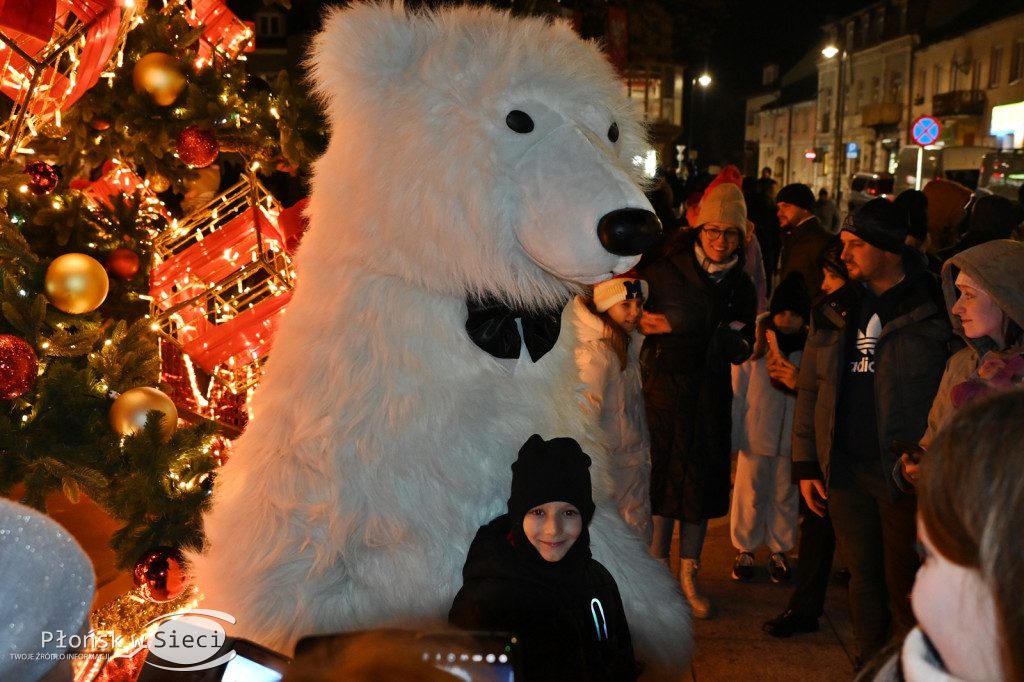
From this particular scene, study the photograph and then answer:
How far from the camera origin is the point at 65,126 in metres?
3.45

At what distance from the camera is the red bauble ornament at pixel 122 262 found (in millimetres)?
3656

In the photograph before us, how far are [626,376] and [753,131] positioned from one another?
2899 inches

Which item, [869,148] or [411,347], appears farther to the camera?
[869,148]

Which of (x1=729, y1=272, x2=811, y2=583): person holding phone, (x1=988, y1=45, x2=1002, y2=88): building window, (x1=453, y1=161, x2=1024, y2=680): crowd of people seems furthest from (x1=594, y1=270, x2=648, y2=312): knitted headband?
(x1=988, y1=45, x2=1002, y2=88): building window

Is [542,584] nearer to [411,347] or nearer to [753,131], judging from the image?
[411,347]

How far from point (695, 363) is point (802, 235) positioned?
304 centimetres

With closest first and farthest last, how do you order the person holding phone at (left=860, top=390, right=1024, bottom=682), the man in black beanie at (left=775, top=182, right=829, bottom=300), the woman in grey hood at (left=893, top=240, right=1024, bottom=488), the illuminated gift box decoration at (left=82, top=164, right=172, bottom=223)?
the person holding phone at (left=860, top=390, right=1024, bottom=682)
the woman in grey hood at (left=893, top=240, right=1024, bottom=488)
the illuminated gift box decoration at (left=82, top=164, right=172, bottom=223)
the man in black beanie at (left=775, top=182, right=829, bottom=300)

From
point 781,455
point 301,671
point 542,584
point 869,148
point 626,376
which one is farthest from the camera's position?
point 869,148

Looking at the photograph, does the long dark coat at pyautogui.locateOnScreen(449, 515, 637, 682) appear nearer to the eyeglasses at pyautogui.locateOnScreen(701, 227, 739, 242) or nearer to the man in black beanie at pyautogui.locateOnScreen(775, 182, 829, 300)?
the eyeglasses at pyautogui.locateOnScreen(701, 227, 739, 242)

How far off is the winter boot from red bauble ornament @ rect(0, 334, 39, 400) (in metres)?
3.24

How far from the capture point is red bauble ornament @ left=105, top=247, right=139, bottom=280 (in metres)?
3.66

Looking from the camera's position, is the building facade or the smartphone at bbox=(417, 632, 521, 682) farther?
the building facade

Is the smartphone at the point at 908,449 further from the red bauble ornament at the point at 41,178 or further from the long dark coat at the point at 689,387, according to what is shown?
the red bauble ornament at the point at 41,178

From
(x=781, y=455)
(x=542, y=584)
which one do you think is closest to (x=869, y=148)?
(x=781, y=455)
